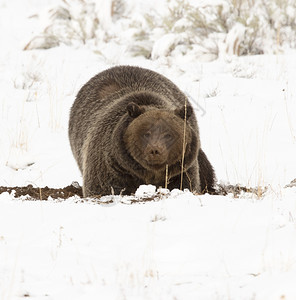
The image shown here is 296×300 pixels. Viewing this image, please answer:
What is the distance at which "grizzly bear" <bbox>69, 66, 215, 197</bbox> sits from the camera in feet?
19.1

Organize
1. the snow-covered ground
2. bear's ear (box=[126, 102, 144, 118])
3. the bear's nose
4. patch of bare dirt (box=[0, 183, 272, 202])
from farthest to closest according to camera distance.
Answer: patch of bare dirt (box=[0, 183, 272, 202]) → bear's ear (box=[126, 102, 144, 118]) → the bear's nose → the snow-covered ground

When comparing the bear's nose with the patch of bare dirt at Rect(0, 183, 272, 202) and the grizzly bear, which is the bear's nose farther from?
the patch of bare dirt at Rect(0, 183, 272, 202)

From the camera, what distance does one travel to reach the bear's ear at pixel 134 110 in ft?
19.5

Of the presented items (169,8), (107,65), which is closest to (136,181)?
(107,65)

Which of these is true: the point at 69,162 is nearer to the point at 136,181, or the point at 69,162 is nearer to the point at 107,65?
the point at 136,181

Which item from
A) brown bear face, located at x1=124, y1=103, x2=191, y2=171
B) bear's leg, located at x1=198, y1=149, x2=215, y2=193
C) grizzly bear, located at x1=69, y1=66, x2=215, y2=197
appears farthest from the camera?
bear's leg, located at x1=198, y1=149, x2=215, y2=193

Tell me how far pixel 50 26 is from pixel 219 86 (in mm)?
5700

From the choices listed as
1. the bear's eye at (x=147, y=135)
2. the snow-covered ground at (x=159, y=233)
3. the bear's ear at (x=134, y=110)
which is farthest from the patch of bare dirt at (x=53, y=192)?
the bear's ear at (x=134, y=110)

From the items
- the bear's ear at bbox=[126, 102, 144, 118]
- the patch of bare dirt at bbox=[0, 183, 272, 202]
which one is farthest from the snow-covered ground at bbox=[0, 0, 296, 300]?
the bear's ear at bbox=[126, 102, 144, 118]

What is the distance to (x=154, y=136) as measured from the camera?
18.8 feet

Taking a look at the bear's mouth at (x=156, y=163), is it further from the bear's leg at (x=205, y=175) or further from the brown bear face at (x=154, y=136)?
the bear's leg at (x=205, y=175)

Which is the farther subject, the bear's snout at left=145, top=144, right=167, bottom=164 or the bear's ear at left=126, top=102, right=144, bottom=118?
the bear's ear at left=126, top=102, right=144, bottom=118

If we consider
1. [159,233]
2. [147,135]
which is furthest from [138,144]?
[159,233]

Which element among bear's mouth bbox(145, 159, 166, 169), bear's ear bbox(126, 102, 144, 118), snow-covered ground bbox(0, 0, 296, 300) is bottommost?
snow-covered ground bbox(0, 0, 296, 300)
